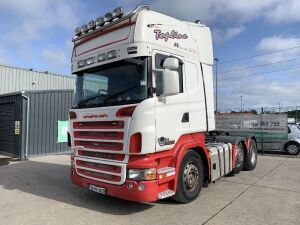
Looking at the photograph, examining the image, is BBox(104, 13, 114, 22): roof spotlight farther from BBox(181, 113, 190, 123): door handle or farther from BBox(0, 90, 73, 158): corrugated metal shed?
BBox(0, 90, 73, 158): corrugated metal shed

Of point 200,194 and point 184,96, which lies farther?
point 200,194

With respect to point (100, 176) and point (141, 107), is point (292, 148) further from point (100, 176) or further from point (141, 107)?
point (141, 107)

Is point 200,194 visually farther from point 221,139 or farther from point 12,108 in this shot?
point 12,108

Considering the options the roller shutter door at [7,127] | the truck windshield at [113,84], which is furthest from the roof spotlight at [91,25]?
the roller shutter door at [7,127]

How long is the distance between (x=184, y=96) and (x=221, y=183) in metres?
3.24

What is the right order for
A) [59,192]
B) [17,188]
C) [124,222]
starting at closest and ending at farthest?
[124,222]
[59,192]
[17,188]

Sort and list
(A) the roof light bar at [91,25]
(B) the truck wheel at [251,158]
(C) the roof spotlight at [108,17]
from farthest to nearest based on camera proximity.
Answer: (B) the truck wheel at [251,158] < (A) the roof light bar at [91,25] < (C) the roof spotlight at [108,17]

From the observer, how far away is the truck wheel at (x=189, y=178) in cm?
668

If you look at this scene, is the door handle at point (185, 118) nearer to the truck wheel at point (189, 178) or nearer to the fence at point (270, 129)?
the truck wheel at point (189, 178)

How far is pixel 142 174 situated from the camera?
590 cm

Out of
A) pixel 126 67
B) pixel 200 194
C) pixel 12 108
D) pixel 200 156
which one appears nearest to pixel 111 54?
pixel 126 67

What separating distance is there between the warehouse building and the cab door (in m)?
10.8

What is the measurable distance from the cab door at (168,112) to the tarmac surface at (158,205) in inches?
53.1

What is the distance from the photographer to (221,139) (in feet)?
33.5
